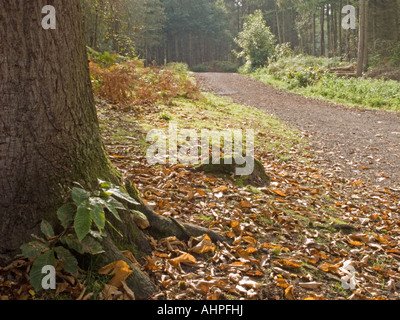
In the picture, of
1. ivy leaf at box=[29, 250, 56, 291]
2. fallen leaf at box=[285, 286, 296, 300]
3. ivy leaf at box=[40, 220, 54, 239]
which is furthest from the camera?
fallen leaf at box=[285, 286, 296, 300]

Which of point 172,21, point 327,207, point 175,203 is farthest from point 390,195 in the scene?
point 172,21

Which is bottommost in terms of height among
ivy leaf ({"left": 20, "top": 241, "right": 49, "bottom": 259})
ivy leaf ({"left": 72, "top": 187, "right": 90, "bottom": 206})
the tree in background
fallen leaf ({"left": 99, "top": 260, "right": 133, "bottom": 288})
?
fallen leaf ({"left": 99, "top": 260, "right": 133, "bottom": 288})

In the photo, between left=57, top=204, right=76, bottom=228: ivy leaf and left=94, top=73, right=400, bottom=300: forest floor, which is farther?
left=94, top=73, right=400, bottom=300: forest floor

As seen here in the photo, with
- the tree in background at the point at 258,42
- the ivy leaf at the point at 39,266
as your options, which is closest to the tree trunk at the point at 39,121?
the ivy leaf at the point at 39,266

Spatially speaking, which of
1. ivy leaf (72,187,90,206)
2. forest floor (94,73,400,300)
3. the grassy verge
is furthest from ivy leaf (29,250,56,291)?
the grassy verge

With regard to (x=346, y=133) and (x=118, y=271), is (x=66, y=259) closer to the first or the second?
(x=118, y=271)

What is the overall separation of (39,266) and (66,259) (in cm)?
16

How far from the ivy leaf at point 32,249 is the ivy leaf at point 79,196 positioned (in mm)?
342

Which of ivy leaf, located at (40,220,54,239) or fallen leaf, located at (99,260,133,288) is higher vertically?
ivy leaf, located at (40,220,54,239)

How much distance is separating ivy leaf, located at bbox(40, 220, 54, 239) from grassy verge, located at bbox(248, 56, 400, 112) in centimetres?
1457

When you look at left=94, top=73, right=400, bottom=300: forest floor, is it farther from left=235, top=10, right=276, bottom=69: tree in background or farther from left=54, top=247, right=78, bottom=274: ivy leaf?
left=235, top=10, right=276, bottom=69: tree in background

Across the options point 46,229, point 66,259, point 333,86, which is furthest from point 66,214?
point 333,86

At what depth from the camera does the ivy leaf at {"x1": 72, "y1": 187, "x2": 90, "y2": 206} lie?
91.1 inches

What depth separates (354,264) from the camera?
11.6 ft
